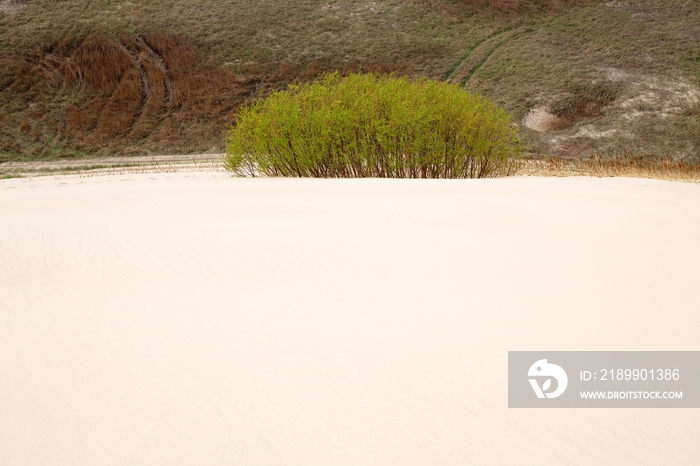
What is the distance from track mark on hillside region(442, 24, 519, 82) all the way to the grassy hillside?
0.46ft

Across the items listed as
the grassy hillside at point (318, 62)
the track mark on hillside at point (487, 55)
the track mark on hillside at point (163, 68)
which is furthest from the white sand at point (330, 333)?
the track mark on hillside at point (163, 68)

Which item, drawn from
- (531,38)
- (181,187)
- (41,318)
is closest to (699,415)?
(41,318)

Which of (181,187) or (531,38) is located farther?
(531,38)

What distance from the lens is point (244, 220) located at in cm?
793

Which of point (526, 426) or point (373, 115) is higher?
point (373, 115)

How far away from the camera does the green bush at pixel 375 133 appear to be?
14.1 m

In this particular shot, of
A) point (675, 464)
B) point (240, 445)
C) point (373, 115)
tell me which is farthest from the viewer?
point (373, 115)

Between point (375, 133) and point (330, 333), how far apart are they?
10.9 meters

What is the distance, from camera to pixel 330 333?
372 cm

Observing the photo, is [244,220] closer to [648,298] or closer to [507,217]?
[507,217]

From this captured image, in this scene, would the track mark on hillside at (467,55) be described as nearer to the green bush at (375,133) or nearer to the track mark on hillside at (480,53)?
the track mark on hillside at (480,53)

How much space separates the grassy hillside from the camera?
38.3 metres

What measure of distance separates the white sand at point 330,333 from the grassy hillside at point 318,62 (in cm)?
2891

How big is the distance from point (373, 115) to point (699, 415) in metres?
12.1
